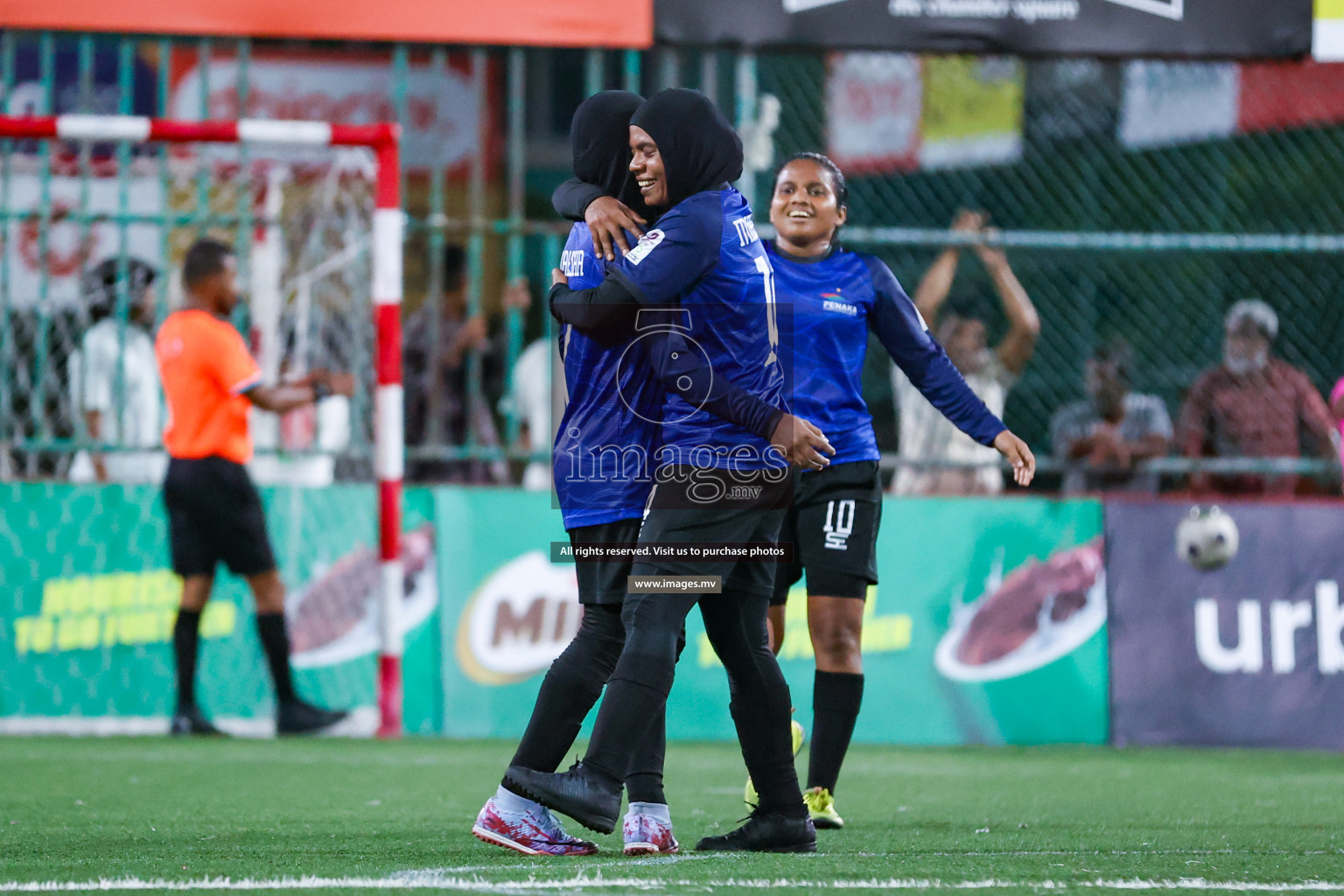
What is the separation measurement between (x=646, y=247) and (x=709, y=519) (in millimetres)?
619

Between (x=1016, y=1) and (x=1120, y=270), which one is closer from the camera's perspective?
(x=1016, y=1)

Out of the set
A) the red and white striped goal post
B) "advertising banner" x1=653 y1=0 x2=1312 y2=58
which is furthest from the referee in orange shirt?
"advertising banner" x1=653 y1=0 x2=1312 y2=58

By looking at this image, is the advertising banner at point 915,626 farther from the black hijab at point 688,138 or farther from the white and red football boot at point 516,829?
the black hijab at point 688,138

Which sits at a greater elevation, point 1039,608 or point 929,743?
point 1039,608

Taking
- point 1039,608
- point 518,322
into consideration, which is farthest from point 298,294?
point 1039,608

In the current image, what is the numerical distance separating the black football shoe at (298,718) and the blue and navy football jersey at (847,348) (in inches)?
130

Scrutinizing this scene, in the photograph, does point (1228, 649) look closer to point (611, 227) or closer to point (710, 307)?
point (710, 307)

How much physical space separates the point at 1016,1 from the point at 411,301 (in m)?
3.63

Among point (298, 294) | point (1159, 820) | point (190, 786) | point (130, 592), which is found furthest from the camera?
point (298, 294)

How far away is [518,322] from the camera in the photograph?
26.3ft

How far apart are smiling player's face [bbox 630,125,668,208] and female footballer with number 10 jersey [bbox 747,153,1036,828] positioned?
1.09 m

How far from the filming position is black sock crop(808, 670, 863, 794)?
187 inches

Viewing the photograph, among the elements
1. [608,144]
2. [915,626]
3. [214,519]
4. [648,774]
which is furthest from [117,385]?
[648,774]

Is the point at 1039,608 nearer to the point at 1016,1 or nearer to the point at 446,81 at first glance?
the point at 1016,1
